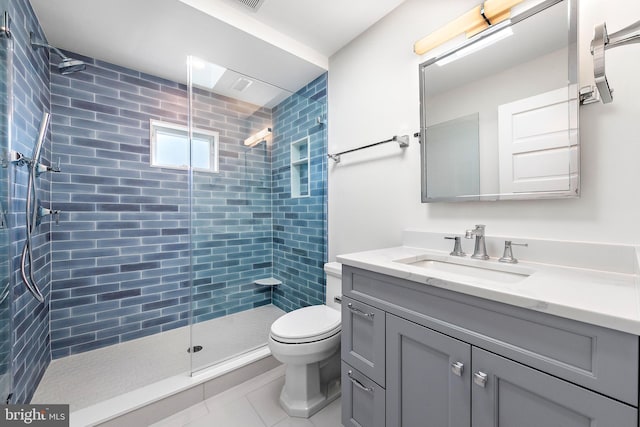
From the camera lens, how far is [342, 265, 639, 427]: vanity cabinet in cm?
60

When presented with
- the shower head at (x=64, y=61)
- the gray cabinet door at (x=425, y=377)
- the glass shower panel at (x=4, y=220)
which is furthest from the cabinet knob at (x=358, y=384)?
the shower head at (x=64, y=61)

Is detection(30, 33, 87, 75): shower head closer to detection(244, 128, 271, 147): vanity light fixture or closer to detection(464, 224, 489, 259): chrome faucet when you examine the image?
detection(244, 128, 271, 147): vanity light fixture

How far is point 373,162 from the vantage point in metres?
1.86

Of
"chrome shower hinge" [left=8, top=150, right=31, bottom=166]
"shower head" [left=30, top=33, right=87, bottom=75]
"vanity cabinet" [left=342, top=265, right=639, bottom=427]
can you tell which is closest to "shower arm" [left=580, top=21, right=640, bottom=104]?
"vanity cabinet" [left=342, top=265, right=639, bottom=427]

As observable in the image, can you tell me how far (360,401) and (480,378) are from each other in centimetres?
65

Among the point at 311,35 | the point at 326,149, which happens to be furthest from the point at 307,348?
the point at 311,35

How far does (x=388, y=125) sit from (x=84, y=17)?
2094mm

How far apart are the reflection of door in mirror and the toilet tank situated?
1.08m

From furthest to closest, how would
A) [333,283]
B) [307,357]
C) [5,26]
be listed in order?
[333,283] → [307,357] → [5,26]

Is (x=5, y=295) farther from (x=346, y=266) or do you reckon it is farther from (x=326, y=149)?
(x=326, y=149)

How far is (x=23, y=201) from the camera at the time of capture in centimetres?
149

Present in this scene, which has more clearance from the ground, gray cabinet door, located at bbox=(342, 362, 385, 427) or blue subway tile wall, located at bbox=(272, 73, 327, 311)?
blue subway tile wall, located at bbox=(272, 73, 327, 311)

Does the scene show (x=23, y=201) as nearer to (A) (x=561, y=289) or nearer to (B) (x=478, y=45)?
(A) (x=561, y=289)

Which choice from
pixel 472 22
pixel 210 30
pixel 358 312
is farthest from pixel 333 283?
pixel 210 30
